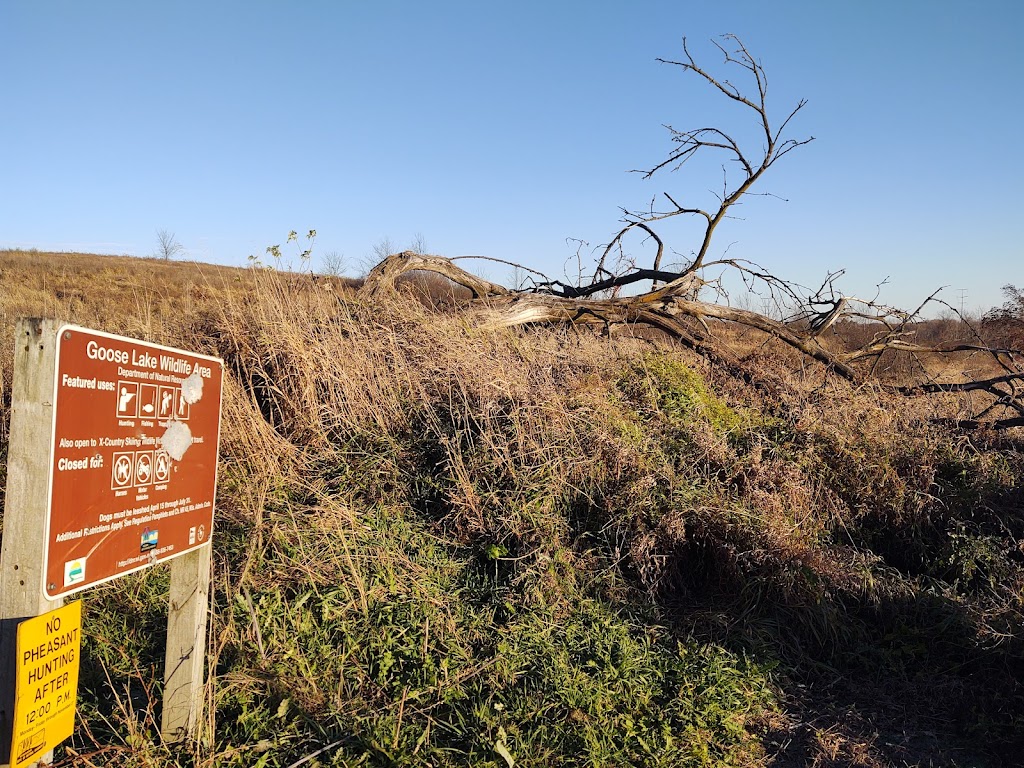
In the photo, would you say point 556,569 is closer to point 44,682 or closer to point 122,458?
point 122,458

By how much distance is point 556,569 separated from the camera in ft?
15.8

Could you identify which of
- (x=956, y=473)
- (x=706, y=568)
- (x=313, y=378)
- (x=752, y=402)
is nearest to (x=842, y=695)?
(x=706, y=568)

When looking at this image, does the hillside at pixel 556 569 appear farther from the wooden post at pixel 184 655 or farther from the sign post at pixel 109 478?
the sign post at pixel 109 478

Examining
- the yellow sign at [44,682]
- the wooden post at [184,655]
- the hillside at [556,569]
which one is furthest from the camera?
the hillside at [556,569]

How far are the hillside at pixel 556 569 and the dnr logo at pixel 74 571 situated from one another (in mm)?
986

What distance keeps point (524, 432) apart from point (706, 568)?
1618 mm

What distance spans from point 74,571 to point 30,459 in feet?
1.25

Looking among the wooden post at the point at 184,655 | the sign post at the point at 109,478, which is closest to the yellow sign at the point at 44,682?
the sign post at the point at 109,478

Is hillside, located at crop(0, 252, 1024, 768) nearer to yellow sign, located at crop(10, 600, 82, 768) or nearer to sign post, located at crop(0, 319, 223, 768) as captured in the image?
sign post, located at crop(0, 319, 223, 768)

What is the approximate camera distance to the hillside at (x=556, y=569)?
11.6 feet

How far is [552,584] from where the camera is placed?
468 cm

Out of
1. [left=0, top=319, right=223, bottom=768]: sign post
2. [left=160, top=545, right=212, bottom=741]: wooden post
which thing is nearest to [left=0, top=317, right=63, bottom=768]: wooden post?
[left=0, top=319, right=223, bottom=768]: sign post

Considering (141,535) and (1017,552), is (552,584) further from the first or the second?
(1017,552)

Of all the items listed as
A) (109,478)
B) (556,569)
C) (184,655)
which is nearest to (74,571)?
(109,478)
